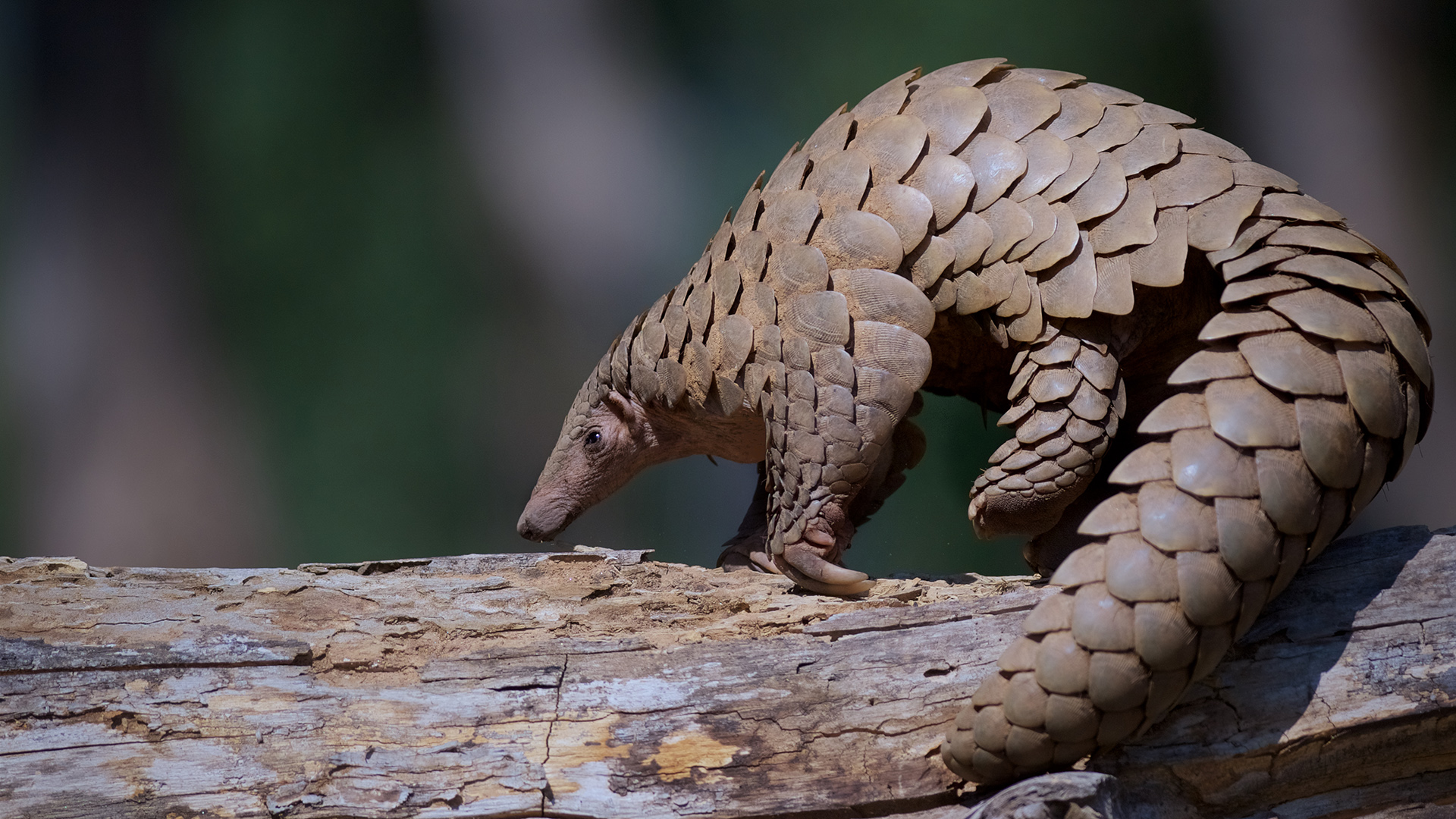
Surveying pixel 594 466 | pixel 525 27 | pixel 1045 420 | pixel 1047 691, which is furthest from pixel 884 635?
pixel 525 27

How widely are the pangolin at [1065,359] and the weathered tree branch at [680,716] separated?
176 millimetres

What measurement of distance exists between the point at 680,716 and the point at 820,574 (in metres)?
0.60

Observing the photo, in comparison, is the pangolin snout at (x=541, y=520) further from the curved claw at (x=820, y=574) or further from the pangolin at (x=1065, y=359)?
the curved claw at (x=820, y=574)

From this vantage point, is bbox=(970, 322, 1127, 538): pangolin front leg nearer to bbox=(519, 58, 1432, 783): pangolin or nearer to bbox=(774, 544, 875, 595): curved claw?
bbox=(519, 58, 1432, 783): pangolin

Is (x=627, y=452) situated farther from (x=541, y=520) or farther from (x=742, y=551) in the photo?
(x=742, y=551)

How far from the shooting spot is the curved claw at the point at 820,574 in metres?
2.17

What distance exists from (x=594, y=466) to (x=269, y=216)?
1770 mm

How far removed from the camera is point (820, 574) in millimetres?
2189

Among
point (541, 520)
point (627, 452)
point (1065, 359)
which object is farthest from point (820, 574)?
point (541, 520)

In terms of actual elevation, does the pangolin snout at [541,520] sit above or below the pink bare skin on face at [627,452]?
below

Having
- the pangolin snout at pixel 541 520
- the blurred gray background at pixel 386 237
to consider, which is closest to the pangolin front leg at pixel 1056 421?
the pangolin snout at pixel 541 520

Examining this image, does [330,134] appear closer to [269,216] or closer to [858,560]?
[269,216]

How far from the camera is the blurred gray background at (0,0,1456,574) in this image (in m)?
3.47

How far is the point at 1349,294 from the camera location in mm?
1703
